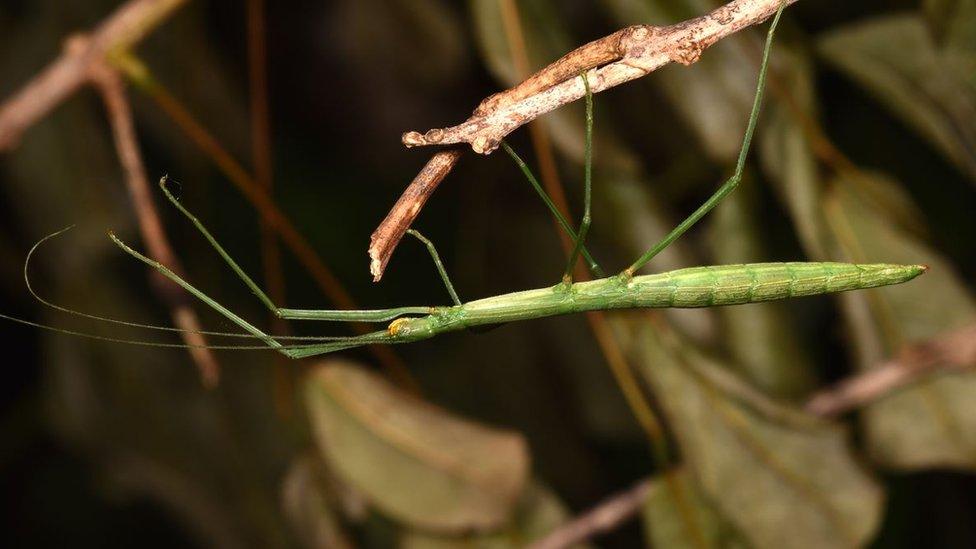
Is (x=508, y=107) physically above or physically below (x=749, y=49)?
below

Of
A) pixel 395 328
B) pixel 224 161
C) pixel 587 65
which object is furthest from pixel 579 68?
pixel 224 161

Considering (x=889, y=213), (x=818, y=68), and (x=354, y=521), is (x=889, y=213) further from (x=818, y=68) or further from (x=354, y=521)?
(x=354, y=521)

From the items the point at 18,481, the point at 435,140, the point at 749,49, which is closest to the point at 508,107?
the point at 435,140

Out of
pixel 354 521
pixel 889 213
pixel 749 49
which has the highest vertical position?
pixel 749 49

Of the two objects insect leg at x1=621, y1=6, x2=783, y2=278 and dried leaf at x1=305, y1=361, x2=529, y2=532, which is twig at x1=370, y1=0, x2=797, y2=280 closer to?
insect leg at x1=621, y1=6, x2=783, y2=278

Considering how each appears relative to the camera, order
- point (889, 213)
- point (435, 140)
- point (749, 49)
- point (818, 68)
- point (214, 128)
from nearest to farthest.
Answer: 1. point (435, 140)
2. point (749, 49)
3. point (889, 213)
4. point (818, 68)
5. point (214, 128)

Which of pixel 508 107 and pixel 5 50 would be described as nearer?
pixel 508 107

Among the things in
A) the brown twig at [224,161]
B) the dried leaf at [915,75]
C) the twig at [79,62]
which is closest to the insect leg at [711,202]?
the dried leaf at [915,75]

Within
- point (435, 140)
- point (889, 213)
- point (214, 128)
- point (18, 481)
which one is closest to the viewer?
point (435, 140)

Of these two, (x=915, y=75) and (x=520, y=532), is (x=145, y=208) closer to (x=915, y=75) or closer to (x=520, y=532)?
(x=520, y=532)
